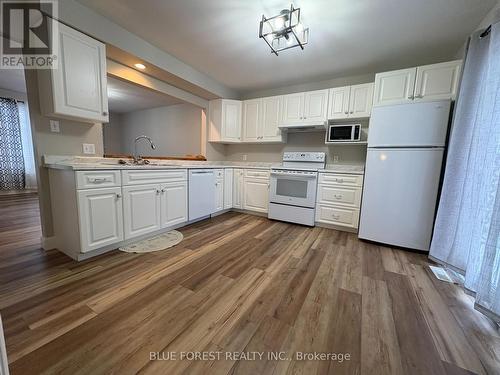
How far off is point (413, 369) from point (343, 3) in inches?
103

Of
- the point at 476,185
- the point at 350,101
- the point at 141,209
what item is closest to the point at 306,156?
the point at 350,101

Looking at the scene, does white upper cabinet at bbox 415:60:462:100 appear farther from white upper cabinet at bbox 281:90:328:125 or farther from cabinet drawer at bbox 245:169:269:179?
cabinet drawer at bbox 245:169:269:179

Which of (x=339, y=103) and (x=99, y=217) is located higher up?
(x=339, y=103)

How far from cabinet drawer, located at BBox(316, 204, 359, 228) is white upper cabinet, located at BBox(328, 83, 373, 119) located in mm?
1370

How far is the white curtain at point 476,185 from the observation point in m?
1.35

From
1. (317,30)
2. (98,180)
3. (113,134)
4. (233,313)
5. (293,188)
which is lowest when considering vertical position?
(233,313)

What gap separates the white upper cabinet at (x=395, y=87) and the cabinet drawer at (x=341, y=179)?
0.98 meters

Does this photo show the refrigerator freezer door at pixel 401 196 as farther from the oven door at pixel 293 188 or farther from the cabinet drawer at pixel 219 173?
the cabinet drawer at pixel 219 173

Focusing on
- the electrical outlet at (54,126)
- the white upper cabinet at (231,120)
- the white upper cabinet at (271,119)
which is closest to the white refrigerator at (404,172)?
the white upper cabinet at (271,119)

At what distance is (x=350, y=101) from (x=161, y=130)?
4.96 meters

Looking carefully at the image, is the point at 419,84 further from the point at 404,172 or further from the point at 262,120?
the point at 262,120

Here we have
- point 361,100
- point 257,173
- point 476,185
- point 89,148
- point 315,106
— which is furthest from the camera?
point 257,173

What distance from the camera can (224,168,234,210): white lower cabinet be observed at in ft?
12.2

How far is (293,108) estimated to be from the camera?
136 inches
